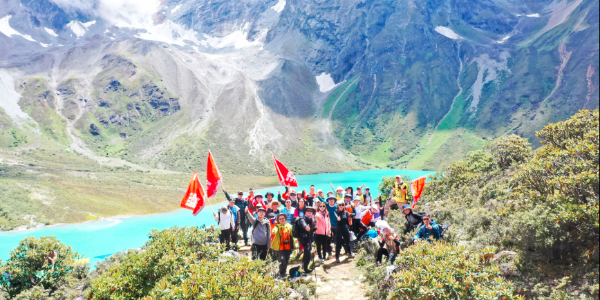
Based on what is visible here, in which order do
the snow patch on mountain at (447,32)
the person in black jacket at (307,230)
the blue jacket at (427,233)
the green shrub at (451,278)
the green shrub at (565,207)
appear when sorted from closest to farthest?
the green shrub at (451,278) < the green shrub at (565,207) < the blue jacket at (427,233) < the person in black jacket at (307,230) < the snow patch on mountain at (447,32)

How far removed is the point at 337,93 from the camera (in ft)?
575

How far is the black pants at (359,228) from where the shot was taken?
13.7 m

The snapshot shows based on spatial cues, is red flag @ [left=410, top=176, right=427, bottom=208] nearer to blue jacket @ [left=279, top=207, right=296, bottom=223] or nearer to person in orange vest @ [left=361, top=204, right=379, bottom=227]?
person in orange vest @ [left=361, top=204, right=379, bottom=227]

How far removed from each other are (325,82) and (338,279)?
7242 inches

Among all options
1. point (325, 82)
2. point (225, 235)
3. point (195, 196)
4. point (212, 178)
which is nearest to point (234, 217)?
point (225, 235)

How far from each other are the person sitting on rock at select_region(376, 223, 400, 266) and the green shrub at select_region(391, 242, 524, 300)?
8.44ft

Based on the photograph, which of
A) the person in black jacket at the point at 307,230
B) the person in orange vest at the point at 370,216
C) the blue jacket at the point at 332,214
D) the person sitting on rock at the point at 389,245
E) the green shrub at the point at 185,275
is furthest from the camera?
the person in orange vest at the point at 370,216

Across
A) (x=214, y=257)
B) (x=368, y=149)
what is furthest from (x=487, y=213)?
(x=368, y=149)

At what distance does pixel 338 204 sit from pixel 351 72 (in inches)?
7189

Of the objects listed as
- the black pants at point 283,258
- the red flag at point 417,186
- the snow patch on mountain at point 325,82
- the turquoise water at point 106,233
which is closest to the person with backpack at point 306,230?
the black pants at point 283,258

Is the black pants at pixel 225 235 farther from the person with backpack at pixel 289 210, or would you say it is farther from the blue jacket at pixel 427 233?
the blue jacket at pixel 427 233

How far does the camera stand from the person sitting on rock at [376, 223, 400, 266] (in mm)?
10039

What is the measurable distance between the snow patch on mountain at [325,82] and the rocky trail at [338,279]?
6828 inches

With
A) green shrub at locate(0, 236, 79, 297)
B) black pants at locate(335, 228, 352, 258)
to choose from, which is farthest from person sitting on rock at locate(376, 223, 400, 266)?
green shrub at locate(0, 236, 79, 297)
